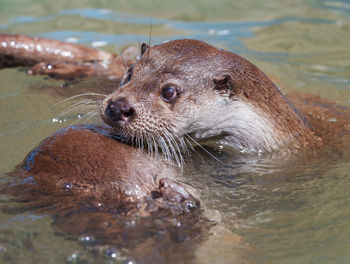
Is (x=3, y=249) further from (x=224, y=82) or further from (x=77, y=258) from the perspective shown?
(x=224, y=82)

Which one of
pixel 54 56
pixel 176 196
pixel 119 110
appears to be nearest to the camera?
pixel 176 196

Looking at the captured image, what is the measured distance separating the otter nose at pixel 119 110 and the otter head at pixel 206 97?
0.13 metres

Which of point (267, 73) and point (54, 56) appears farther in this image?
point (267, 73)

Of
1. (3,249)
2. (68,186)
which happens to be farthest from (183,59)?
(3,249)

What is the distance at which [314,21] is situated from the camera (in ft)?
26.2

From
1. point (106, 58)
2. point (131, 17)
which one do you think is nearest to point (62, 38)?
point (131, 17)

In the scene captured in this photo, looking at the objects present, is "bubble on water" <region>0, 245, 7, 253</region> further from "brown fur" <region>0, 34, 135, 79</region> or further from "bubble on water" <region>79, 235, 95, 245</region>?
"brown fur" <region>0, 34, 135, 79</region>

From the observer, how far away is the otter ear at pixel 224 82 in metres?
3.75

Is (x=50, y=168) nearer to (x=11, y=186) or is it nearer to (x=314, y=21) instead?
(x=11, y=186)

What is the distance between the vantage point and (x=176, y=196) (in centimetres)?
296

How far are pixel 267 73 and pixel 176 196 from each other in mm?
3629

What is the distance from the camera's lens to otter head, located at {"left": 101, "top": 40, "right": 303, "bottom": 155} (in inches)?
144

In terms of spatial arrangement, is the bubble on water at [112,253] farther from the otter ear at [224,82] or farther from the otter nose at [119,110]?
the otter ear at [224,82]

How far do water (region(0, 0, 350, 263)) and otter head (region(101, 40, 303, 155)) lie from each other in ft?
0.69
